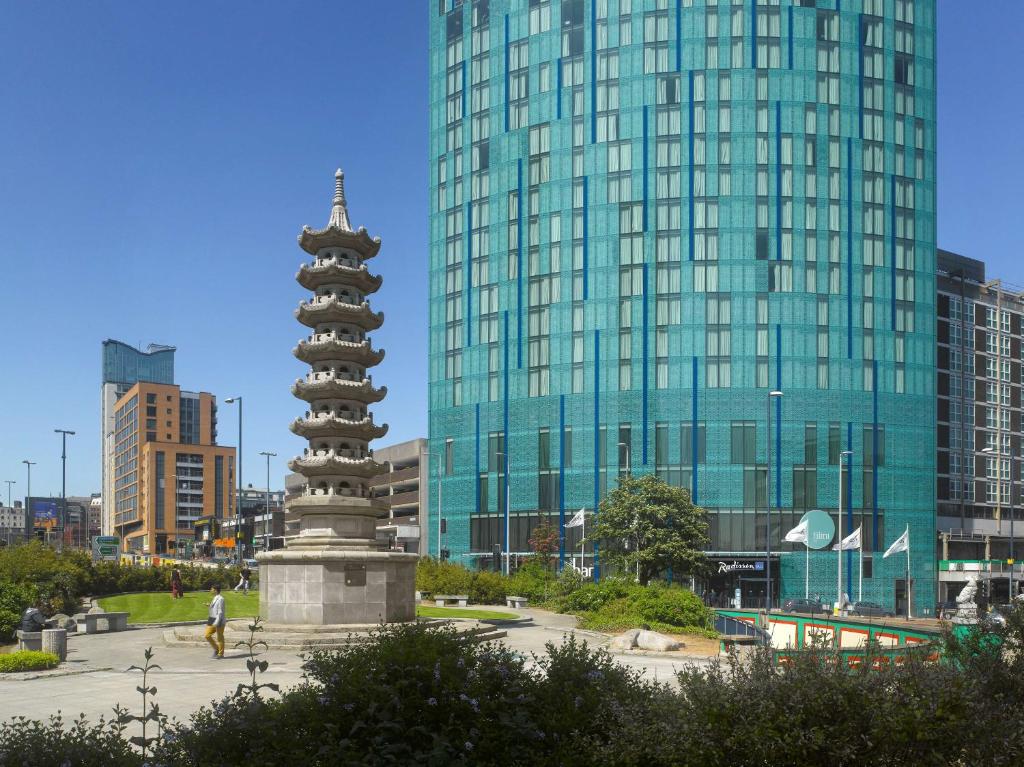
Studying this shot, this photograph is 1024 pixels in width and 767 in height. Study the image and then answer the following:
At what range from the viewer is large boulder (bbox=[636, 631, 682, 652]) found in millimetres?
30703

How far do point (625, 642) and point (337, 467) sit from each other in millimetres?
12469

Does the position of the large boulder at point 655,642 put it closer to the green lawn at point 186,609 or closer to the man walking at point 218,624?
the green lawn at point 186,609

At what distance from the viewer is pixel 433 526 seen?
101 meters

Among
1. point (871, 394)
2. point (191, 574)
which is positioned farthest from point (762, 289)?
point (191, 574)

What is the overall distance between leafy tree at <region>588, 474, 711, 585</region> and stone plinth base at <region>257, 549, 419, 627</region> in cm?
3211

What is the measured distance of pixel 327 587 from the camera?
34.0 meters

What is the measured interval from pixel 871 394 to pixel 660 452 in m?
18.7

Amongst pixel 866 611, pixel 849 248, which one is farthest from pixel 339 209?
pixel 849 248

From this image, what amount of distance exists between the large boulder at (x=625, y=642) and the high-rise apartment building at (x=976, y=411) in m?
70.6

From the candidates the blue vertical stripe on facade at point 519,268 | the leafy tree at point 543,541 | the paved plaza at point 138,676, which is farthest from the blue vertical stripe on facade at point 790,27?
the paved plaza at point 138,676

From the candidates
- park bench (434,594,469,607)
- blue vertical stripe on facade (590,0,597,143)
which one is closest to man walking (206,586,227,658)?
park bench (434,594,469,607)

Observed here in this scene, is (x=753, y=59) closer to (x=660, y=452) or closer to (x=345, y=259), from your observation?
(x=660, y=452)

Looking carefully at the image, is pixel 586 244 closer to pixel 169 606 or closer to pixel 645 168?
pixel 645 168

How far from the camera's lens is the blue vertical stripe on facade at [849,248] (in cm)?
8619
